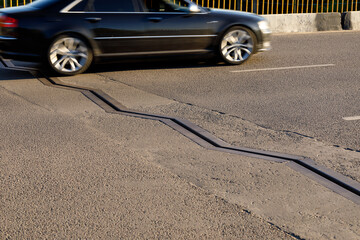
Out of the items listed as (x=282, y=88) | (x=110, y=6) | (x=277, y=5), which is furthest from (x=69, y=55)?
(x=277, y=5)

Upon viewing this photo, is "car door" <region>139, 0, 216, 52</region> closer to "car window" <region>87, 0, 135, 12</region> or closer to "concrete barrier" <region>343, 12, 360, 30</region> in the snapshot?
"car window" <region>87, 0, 135, 12</region>

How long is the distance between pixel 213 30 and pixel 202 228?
6792 millimetres

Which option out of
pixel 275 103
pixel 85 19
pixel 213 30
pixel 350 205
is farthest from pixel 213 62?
pixel 350 205

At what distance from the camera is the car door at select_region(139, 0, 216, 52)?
32.5 feet

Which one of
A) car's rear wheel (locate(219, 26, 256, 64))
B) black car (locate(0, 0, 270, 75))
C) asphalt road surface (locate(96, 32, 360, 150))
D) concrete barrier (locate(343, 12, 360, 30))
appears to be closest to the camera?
asphalt road surface (locate(96, 32, 360, 150))

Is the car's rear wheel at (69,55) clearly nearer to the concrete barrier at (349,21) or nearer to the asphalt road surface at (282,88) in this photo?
the asphalt road surface at (282,88)

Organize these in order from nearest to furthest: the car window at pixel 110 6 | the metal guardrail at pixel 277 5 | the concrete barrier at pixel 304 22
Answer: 1. the car window at pixel 110 6
2. the concrete barrier at pixel 304 22
3. the metal guardrail at pixel 277 5

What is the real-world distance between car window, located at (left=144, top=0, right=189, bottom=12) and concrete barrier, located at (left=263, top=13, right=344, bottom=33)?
19.1 ft

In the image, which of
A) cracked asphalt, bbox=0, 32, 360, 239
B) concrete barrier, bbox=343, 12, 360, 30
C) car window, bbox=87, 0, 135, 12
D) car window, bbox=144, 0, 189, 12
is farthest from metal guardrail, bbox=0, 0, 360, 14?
cracked asphalt, bbox=0, 32, 360, 239

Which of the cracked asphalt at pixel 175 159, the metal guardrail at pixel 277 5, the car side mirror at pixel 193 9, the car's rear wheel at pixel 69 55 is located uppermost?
the metal guardrail at pixel 277 5

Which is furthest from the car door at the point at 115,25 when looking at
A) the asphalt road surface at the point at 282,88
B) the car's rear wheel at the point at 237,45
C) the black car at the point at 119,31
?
the car's rear wheel at the point at 237,45

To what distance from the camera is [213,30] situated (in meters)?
10.3

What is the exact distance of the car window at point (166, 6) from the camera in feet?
32.7

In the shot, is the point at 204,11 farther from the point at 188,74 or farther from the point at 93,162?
the point at 93,162
